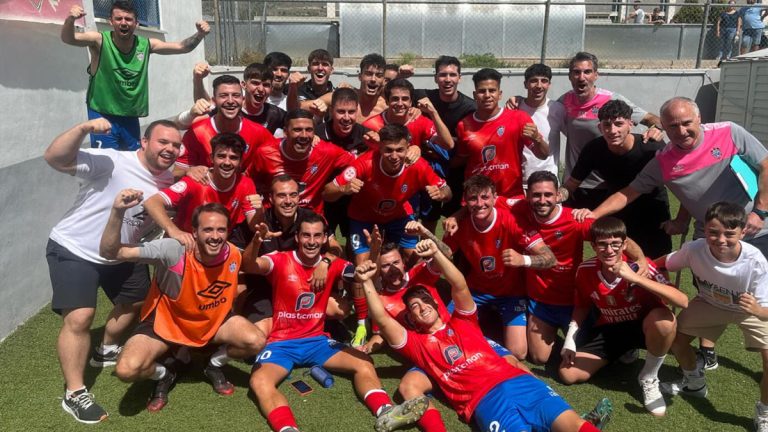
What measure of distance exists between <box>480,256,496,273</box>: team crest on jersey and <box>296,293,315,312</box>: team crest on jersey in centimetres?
147

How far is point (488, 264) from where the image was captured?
5.06 m

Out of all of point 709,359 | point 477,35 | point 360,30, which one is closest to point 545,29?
point 477,35

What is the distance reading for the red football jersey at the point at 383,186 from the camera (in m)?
5.39

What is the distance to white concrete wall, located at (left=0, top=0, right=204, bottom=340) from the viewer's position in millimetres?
5258

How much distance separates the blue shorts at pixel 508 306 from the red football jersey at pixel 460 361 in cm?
82

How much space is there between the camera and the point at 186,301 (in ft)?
13.8

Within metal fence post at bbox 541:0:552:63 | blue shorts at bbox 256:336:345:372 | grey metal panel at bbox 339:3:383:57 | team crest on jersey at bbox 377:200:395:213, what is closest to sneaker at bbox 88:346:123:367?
blue shorts at bbox 256:336:345:372

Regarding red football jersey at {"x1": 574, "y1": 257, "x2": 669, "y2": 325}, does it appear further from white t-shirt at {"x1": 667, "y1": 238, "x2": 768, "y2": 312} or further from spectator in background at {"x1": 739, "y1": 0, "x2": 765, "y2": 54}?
spectator in background at {"x1": 739, "y1": 0, "x2": 765, "y2": 54}

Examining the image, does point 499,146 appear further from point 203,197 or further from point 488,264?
point 203,197

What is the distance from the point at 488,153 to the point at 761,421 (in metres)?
3.01

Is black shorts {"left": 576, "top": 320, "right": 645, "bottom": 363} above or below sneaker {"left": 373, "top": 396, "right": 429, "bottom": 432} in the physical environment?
above

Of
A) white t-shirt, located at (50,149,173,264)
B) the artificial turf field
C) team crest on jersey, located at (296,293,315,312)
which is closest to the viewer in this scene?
the artificial turf field

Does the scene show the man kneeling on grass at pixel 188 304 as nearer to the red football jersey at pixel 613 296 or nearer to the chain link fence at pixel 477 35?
the red football jersey at pixel 613 296

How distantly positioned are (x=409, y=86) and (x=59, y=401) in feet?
12.9
